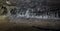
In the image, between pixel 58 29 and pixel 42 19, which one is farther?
pixel 42 19

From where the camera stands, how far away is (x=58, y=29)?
125cm

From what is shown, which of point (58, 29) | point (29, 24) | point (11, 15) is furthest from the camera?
point (11, 15)

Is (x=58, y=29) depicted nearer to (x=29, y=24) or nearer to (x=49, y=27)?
(x=49, y=27)

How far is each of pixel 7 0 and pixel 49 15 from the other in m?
0.69

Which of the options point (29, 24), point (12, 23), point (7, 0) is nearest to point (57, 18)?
point (29, 24)

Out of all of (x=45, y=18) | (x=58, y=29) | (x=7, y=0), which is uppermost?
(x=7, y=0)

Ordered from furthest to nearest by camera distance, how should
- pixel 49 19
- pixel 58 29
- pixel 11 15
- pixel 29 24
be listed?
pixel 11 15, pixel 49 19, pixel 29 24, pixel 58 29

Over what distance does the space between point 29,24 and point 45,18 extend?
28 centimetres

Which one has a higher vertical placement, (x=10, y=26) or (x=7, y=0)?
(x=7, y=0)

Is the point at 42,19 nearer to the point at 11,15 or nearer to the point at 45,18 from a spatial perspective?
the point at 45,18

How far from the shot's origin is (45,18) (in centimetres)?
151

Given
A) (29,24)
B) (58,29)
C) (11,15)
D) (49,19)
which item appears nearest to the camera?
(58,29)

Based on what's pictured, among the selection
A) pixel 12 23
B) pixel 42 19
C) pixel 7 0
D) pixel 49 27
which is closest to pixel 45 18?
pixel 42 19

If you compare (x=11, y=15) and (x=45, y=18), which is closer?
(x=45, y=18)
